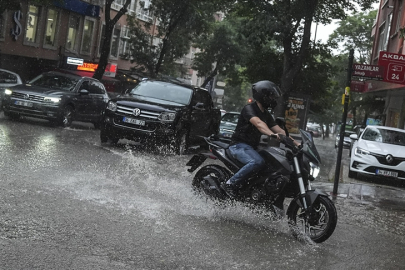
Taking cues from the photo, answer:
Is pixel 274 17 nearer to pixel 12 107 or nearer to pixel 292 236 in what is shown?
pixel 12 107

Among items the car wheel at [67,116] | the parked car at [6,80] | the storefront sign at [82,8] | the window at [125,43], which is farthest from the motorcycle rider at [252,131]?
the window at [125,43]

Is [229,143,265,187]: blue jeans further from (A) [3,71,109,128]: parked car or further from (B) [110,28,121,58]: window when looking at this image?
(B) [110,28,121,58]: window

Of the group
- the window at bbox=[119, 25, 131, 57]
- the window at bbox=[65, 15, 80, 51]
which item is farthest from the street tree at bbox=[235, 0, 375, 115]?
the window at bbox=[119, 25, 131, 57]

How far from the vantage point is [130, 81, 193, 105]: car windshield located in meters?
15.7

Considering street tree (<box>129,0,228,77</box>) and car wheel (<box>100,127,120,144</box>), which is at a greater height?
street tree (<box>129,0,228,77</box>)

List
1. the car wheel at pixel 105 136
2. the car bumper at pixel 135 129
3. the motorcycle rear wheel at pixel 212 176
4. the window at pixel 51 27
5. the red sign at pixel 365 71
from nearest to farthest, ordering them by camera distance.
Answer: the motorcycle rear wheel at pixel 212 176, the red sign at pixel 365 71, the car bumper at pixel 135 129, the car wheel at pixel 105 136, the window at pixel 51 27

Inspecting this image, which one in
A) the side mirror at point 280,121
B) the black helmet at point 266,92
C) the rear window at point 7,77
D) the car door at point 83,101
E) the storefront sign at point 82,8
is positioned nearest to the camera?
the black helmet at point 266,92

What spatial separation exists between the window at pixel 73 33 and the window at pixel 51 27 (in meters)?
1.63

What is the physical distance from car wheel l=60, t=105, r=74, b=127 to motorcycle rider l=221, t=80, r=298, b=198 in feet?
37.2

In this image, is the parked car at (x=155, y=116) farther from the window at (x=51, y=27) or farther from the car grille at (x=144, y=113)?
the window at (x=51, y=27)

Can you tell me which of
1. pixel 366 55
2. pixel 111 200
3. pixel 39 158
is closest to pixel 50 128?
pixel 39 158

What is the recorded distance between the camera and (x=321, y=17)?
28.5 m

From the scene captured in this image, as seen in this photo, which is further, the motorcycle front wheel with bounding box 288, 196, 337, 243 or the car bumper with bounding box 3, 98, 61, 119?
the car bumper with bounding box 3, 98, 61, 119

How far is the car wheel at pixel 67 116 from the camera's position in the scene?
1820cm
